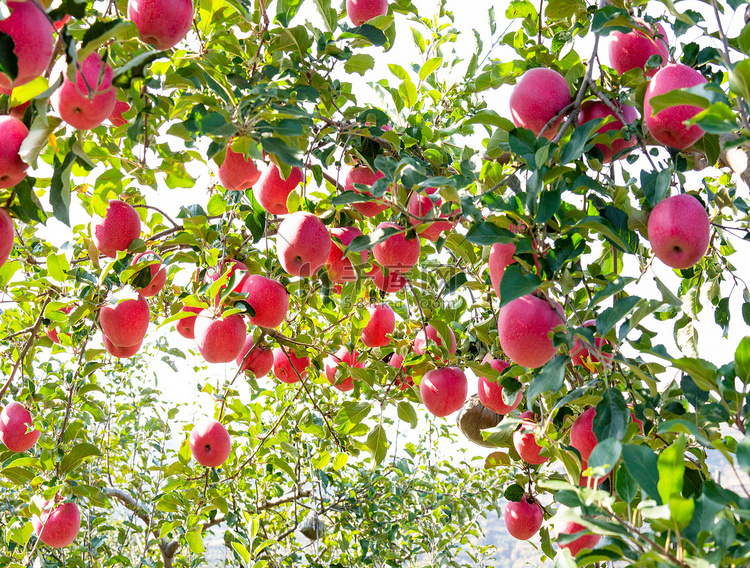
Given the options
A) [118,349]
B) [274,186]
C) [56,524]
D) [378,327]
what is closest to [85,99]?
[274,186]

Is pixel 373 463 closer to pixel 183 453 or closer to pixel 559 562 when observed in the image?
pixel 183 453

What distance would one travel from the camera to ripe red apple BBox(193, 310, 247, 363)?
1.46 meters

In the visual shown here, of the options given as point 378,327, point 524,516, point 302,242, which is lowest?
point 524,516

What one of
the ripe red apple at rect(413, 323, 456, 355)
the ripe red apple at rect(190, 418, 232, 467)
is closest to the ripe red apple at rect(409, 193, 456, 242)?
the ripe red apple at rect(413, 323, 456, 355)

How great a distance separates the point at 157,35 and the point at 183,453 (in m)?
1.73

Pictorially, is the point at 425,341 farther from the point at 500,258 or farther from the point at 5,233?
the point at 5,233

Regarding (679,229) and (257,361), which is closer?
(679,229)

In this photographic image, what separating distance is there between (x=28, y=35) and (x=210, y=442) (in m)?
1.54

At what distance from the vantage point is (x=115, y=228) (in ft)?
5.07

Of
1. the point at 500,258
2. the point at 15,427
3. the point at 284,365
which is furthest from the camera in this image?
the point at 284,365

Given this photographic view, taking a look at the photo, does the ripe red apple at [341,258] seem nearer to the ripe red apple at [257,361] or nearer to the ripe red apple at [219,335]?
the ripe red apple at [219,335]

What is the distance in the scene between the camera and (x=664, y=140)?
1132 mm

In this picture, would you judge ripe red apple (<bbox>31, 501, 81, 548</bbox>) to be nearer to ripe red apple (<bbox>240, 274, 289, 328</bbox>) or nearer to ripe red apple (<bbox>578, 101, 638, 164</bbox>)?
ripe red apple (<bbox>240, 274, 289, 328</bbox>)

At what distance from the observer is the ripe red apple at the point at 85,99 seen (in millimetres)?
917
